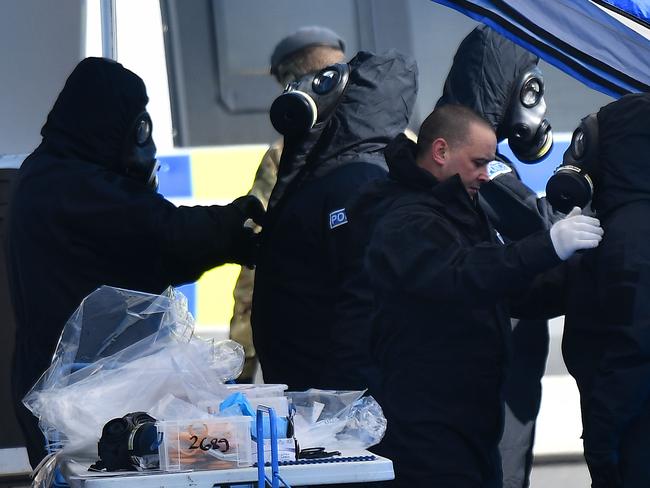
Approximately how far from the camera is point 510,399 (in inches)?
169

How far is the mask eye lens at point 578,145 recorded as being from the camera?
365 cm

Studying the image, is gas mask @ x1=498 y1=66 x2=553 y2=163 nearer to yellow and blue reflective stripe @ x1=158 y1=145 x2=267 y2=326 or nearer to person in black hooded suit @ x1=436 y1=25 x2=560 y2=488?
person in black hooded suit @ x1=436 y1=25 x2=560 y2=488

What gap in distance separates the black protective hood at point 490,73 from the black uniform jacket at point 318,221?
1.28 feet

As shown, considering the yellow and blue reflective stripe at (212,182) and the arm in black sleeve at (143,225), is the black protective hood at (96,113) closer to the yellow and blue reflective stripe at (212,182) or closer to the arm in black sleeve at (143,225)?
the arm in black sleeve at (143,225)

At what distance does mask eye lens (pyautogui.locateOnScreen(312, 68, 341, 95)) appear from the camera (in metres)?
4.03

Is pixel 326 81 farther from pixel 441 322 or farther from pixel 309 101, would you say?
pixel 441 322

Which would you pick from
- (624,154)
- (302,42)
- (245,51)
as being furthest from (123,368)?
(245,51)

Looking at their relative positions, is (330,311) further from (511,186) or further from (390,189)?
(511,186)

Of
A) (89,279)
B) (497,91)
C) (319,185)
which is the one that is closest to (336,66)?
(319,185)

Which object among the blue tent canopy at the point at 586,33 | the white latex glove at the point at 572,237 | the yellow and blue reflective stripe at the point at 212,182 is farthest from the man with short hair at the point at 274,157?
the white latex glove at the point at 572,237

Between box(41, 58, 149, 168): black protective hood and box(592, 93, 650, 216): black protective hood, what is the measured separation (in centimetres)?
135

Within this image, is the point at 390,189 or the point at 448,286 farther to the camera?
the point at 390,189

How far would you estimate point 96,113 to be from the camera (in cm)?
400

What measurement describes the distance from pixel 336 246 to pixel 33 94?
1.48 meters
